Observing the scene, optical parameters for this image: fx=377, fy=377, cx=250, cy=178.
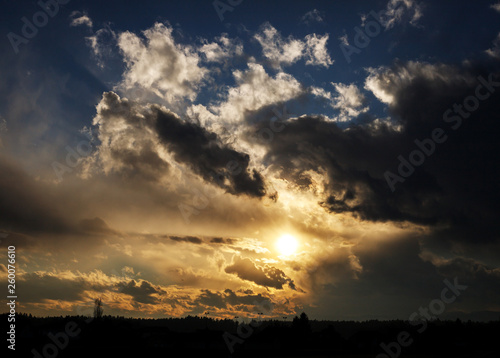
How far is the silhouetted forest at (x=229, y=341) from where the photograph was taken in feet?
254

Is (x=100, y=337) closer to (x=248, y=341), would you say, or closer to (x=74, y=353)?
(x=74, y=353)

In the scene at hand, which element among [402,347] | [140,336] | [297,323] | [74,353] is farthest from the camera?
[297,323]

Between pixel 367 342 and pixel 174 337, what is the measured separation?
59700 mm

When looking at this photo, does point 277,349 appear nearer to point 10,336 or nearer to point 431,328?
point 431,328

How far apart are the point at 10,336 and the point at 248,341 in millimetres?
57962

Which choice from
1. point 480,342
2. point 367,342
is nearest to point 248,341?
point 367,342

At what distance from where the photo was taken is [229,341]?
97.6 metres

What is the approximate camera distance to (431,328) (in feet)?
405

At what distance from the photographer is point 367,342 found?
116 metres

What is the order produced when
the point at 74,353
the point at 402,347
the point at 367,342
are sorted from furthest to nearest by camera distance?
the point at 367,342 → the point at 402,347 → the point at 74,353

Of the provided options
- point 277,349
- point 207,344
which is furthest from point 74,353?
point 277,349

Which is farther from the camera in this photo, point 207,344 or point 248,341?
point 248,341

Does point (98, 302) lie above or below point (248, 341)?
above

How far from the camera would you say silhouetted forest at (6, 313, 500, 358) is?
7744 cm
